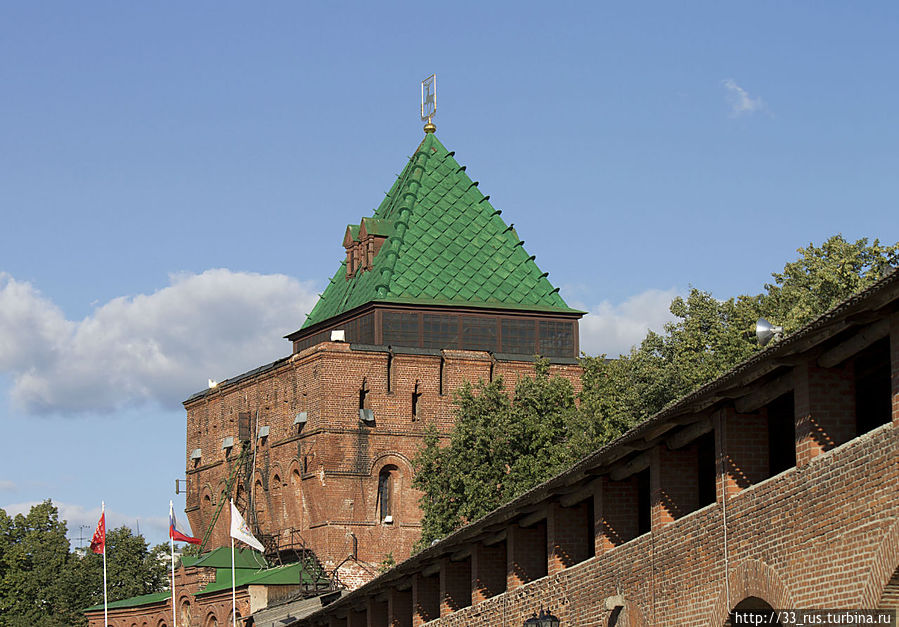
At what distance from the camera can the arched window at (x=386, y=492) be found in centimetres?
6088

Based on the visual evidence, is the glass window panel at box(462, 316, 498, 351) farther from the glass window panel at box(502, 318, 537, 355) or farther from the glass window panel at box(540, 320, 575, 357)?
the glass window panel at box(540, 320, 575, 357)

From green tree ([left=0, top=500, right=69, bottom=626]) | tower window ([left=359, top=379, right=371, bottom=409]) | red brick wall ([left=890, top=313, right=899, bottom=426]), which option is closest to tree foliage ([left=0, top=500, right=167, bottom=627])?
green tree ([left=0, top=500, right=69, bottom=626])

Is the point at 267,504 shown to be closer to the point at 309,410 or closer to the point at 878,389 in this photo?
the point at 309,410

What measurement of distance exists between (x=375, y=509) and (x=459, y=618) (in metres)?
30.1

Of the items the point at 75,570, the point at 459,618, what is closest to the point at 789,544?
the point at 459,618

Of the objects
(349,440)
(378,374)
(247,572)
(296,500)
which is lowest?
(247,572)

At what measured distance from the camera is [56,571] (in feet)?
261

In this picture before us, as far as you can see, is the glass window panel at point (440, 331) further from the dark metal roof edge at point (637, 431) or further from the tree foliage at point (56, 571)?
the dark metal roof edge at point (637, 431)

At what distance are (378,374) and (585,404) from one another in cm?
1198

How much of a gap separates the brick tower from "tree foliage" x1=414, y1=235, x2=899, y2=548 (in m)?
5.22

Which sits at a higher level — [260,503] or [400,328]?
[400,328]

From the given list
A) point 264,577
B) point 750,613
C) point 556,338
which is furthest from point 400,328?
point 750,613

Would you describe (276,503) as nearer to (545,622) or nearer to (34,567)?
(34,567)

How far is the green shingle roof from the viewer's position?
65.2 meters
